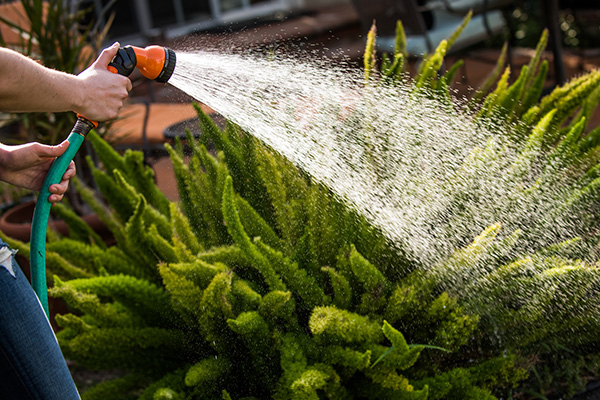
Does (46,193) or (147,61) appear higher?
(147,61)

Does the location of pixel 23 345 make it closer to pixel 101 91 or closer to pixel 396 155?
pixel 101 91

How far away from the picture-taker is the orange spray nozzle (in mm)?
1177

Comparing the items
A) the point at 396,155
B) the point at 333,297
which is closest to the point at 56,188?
the point at 333,297

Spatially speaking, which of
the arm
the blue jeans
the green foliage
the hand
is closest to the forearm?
the arm

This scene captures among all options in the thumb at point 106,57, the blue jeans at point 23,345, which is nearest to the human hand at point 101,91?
the thumb at point 106,57

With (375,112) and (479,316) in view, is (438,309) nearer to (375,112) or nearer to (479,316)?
(479,316)

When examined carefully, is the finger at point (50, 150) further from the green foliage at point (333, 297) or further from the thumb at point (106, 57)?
the green foliage at point (333, 297)

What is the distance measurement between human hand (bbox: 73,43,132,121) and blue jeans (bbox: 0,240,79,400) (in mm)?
280

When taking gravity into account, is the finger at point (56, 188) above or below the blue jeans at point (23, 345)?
above

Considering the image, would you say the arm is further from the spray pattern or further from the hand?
the spray pattern

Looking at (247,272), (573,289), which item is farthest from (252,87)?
(573,289)

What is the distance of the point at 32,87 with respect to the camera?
→ 0.99m

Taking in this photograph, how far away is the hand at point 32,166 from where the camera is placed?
1.13m

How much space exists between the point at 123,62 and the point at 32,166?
270 millimetres
